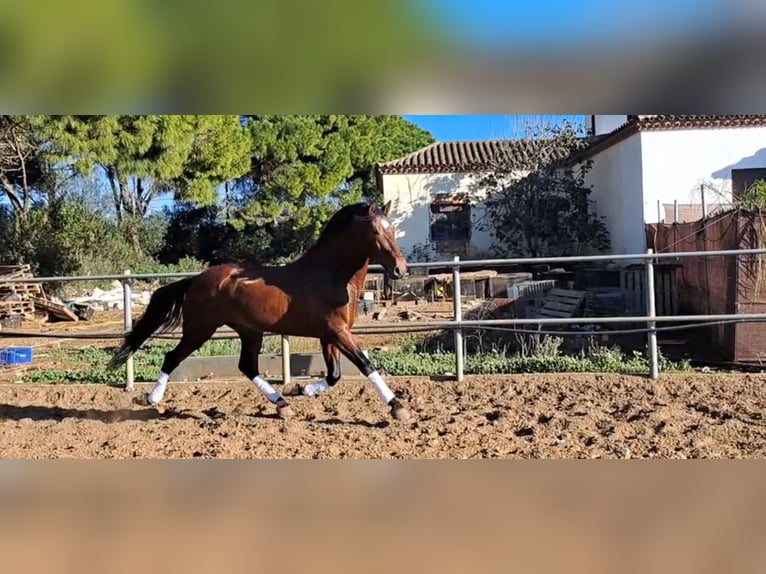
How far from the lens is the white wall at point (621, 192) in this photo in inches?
571

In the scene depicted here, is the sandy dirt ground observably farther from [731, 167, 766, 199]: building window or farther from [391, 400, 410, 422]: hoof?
[731, 167, 766, 199]: building window

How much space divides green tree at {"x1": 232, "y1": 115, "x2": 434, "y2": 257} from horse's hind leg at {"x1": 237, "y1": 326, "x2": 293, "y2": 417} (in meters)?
17.9

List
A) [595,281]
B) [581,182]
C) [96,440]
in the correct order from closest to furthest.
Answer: [96,440] → [595,281] → [581,182]

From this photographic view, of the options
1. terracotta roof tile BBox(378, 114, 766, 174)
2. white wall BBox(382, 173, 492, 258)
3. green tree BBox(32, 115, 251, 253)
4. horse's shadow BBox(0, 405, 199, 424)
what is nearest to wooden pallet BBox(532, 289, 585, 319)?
terracotta roof tile BBox(378, 114, 766, 174)

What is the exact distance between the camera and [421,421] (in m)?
4.83

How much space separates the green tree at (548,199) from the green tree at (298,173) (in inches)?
285

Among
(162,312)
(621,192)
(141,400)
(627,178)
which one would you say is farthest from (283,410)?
(621,192)

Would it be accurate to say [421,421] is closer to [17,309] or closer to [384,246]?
[384,246]

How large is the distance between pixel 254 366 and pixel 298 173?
18.3 metres

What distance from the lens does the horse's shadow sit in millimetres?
5297
